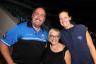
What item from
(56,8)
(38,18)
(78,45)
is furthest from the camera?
(56,8)

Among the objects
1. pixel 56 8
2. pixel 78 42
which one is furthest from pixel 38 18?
pixel 56 8

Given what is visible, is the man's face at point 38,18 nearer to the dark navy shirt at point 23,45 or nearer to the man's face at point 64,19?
the dark navy shirt at point 23,45

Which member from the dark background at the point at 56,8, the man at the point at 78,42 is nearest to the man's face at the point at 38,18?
the man at the point at 78,42

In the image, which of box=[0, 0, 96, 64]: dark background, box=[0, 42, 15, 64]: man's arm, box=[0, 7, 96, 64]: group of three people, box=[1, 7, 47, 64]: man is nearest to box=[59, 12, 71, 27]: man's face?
box=[0, 7, 96, 64]: group of three people

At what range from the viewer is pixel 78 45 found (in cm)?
289

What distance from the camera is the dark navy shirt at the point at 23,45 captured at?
298 cm

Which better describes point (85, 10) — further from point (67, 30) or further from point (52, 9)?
point (67, 30)

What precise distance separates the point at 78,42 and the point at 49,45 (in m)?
0.34

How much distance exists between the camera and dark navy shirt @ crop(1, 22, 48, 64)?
2977 millimetres

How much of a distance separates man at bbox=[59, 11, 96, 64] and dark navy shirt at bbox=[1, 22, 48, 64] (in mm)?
355

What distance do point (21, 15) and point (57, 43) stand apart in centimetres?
340

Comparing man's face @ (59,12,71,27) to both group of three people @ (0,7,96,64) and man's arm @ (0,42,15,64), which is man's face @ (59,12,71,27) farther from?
man's arm @ (0,42,15,64)

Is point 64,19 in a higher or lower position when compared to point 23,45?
higher

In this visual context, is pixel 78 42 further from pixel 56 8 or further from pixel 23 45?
pixel 56 8
